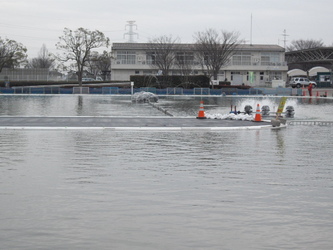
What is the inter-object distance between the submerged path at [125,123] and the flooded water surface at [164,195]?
5.03 m

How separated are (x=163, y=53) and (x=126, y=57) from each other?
15239 millimetres

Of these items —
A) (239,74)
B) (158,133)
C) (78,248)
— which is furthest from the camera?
(239,74)

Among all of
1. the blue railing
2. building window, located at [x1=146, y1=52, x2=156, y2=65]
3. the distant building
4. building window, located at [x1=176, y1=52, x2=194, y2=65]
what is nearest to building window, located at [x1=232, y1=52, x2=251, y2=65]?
building window, located at [x1=176, y1=52, x2=194, y2=65]

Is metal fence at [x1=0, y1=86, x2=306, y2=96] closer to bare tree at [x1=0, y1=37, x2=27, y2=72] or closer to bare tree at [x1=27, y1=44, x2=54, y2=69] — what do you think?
bare tree at [x1=0, y1=37, x2=27, y2=72]

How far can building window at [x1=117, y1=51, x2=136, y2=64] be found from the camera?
3944 inches

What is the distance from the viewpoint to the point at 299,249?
6980mm

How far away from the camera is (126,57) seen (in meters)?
101

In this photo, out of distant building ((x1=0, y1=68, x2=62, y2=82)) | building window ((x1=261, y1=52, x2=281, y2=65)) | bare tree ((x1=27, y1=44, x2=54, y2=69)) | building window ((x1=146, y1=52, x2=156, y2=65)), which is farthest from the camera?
bare tree ((x1=27, y1=44, x2=54, y2=69))

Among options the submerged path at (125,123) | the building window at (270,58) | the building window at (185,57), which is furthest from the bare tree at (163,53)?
the submerged path at (125,123)

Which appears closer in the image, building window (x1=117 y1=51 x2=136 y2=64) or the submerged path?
the submerged path

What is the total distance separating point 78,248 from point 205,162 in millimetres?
7270

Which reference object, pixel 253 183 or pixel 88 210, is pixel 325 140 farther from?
pixel 88 210

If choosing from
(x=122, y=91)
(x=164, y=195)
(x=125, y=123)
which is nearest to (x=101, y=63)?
(x=122, y=91)

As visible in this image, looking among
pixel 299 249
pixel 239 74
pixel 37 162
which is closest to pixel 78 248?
pixel 299 249
